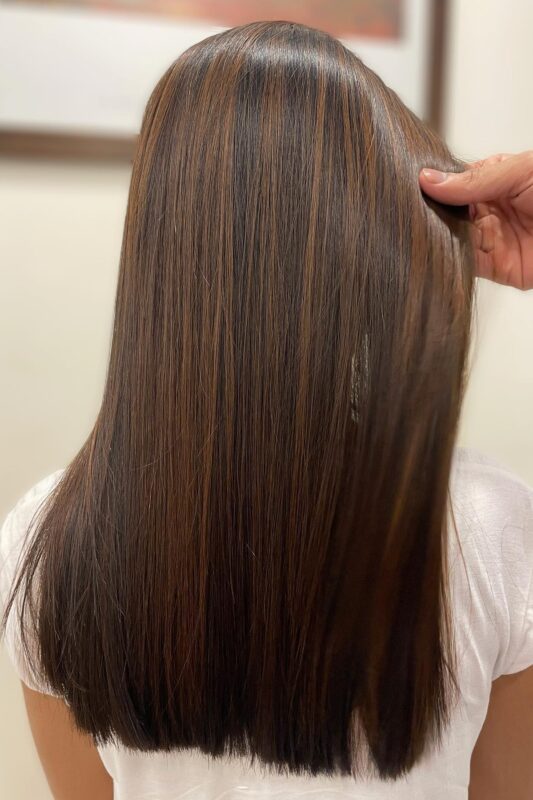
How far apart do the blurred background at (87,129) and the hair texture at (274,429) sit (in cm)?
37

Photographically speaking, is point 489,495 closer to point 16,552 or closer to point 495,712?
point 495,712

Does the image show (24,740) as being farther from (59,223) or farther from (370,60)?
(370,60)

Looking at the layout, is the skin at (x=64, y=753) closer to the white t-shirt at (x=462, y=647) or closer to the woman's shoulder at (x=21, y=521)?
the white t-shirt at (x=462, y=647)

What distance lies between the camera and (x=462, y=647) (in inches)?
22.6

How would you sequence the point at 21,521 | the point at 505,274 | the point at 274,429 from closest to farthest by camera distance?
the point at 274,429 → the point at 21,521 → the point at 505,274

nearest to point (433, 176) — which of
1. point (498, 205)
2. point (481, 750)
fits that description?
point (498, 205)

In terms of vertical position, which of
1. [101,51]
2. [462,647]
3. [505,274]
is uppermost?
[101,51]

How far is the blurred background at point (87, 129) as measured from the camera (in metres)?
0.87

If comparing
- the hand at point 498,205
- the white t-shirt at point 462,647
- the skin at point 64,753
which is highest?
the hand at point 498,205

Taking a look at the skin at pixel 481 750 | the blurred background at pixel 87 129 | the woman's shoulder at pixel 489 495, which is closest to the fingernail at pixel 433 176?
the woman's shoulder at pixel 489 495

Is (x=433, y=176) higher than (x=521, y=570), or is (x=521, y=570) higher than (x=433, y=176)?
A: (x=433, y=176)

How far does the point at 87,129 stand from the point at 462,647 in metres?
0.80

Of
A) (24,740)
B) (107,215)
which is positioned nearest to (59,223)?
(107,215)

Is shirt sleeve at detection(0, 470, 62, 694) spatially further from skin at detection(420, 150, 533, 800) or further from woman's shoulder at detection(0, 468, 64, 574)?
skin at detection(420, 150, 533, 800)
